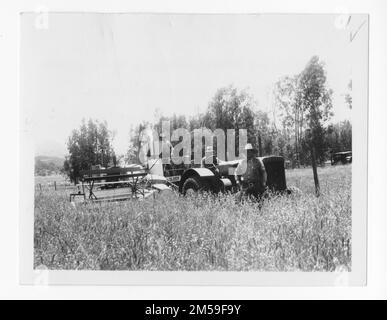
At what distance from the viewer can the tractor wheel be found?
3.81 m

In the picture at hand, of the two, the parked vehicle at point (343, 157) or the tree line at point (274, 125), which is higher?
the tree line at point (274, 125)

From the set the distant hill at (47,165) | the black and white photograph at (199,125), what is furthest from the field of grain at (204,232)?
the distant hill at (47,165)

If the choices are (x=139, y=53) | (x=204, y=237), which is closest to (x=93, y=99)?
(x=139, y=53)

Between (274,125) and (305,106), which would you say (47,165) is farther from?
(305,106)

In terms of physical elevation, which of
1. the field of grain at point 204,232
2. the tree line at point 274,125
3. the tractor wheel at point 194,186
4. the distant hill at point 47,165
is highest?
the tree line at point 274,125

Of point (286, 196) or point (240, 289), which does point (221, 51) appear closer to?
point (286, 196)

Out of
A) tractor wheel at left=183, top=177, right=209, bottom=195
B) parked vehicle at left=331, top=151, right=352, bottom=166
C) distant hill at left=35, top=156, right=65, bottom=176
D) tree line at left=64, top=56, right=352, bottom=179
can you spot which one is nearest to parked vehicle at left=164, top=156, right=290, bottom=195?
tractor wheel at left=183, top=177, right=209, bottom=195

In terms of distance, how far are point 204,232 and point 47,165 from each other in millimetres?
1238

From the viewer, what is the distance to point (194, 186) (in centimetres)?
382

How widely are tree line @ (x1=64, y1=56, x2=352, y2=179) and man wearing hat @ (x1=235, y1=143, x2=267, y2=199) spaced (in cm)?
7

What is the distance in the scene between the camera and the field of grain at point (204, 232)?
370cm

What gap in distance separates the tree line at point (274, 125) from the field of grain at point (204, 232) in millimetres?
206

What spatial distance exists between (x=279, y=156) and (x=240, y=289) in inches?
39.4

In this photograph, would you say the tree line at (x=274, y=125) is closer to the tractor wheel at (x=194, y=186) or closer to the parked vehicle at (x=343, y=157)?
the parked vehicle at (x=343, y=157)
